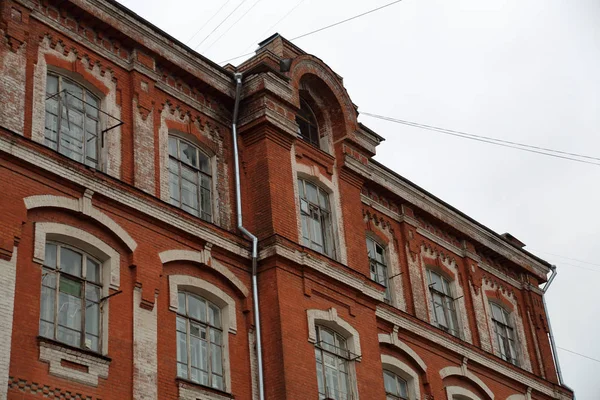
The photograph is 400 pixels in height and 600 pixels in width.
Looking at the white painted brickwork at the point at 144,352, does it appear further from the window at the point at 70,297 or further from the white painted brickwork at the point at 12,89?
the white painted brickwork at the point at 12,89

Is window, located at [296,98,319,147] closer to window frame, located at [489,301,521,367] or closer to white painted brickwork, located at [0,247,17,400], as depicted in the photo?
window frame, located at [489,301,521,367]

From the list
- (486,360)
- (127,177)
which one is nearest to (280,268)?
(127,177)

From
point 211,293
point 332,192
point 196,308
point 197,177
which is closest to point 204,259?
point 211,293

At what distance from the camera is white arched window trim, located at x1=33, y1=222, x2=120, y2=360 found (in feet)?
55.6

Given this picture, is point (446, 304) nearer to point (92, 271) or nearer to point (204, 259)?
point (204, 259)

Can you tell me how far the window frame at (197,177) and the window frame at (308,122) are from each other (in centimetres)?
295

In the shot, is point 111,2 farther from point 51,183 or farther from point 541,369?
point 541,369

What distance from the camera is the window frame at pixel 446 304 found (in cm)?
2630

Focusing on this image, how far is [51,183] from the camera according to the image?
17484mm

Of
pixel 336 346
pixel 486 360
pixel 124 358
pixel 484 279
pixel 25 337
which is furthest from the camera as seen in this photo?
pixel 484 279

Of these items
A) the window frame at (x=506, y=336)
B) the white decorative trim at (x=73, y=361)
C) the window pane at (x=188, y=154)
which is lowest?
the white decorative trim at (x=73, y=361)

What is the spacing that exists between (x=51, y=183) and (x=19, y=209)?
0.88m

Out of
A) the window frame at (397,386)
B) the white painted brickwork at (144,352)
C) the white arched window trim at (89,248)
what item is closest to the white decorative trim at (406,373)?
the window frame at (397,386)

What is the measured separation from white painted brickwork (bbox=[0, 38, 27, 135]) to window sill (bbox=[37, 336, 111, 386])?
144 inches
